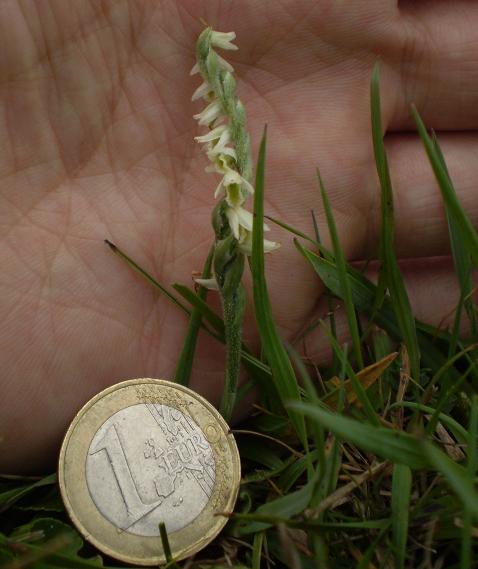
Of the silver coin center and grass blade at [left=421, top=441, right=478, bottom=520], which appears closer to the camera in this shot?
grass blade at [left=421, top=441, right=478, bottom=520]

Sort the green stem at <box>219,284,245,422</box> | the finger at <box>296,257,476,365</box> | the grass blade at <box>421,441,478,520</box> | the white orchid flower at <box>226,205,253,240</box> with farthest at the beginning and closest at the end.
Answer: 1. the finger at <box>296,257,476,365</box>
2. the green stem at <box>219,284,245,422</box>
3. the white orchid flower at <box>226,205,253,240</box>
4. the grass blade at <box>421,441,478,520</box>

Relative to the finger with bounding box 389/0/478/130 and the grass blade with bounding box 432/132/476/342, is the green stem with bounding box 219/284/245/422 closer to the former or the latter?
the grass blade with bounding box 432/132/476/342

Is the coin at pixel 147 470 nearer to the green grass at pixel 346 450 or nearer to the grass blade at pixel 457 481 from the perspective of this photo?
the green grass at pixel 346 450

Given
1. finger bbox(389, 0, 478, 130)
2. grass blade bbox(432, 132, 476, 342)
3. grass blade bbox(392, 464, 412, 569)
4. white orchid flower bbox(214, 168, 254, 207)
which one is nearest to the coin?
grass blade bbox(392, 464, 412, 569)

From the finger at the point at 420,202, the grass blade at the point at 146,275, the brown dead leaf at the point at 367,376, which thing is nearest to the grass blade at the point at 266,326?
the brown dead leaf at the point at 367,376

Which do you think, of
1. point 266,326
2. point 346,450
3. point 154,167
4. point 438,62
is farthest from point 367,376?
point 438,62

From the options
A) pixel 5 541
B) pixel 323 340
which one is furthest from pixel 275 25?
pixel 5 541

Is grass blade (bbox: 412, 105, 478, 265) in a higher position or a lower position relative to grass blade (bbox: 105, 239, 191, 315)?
higher
